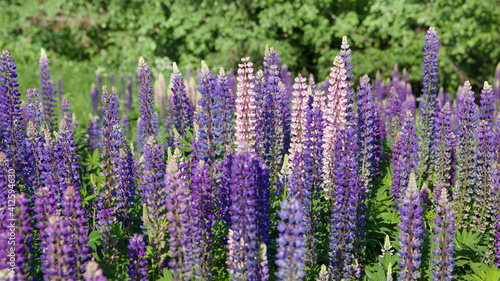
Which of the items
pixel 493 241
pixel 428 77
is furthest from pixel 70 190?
pixel 428 77

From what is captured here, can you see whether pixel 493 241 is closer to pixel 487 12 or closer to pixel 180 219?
pixel 180 219

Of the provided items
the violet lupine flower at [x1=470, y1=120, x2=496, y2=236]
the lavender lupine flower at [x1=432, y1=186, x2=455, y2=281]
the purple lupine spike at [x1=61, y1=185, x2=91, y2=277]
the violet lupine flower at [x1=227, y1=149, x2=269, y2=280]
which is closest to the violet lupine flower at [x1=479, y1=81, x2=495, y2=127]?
the violet lupine flower at [x1=470, y1=120, x2=496, y2=236]

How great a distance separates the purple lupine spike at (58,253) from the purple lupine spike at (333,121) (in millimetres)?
1991

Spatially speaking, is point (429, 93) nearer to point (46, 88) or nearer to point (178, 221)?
point (178, 221)

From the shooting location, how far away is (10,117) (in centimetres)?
413

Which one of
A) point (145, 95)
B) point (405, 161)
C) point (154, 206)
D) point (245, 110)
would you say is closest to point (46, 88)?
point (145, 95)

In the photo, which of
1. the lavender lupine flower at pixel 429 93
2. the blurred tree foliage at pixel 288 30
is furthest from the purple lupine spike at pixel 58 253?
the blurred tree foliage at pixel 288 30

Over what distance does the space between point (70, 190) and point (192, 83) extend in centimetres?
464

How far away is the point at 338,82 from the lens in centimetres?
392

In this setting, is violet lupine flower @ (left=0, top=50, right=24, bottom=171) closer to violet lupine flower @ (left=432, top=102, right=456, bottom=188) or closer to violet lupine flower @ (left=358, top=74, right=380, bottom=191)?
violet lupine flower @ (left=358, top=74, right=380, bottom=191)

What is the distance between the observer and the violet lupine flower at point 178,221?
111 inches

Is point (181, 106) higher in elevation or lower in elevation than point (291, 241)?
higher

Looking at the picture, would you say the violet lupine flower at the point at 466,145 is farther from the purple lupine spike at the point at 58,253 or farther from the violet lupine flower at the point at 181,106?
the purple lupine spike at the point at 58,253

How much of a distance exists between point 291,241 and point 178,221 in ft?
2.57
